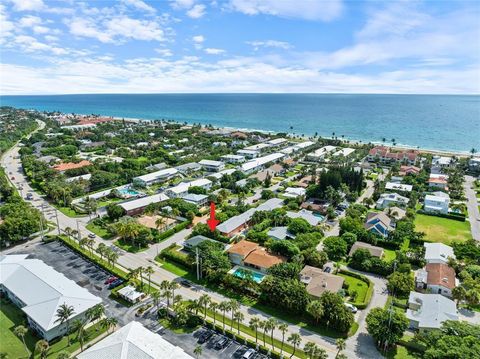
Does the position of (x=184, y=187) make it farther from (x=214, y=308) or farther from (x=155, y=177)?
(x=214, y=308)

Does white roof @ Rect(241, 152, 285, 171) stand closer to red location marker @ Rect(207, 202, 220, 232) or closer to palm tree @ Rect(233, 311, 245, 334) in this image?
red location marker @ Rect(207, 202, 220, 232)

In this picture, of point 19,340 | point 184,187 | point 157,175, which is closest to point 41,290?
point 19,340

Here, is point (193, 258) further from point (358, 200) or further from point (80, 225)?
point (358, 200)

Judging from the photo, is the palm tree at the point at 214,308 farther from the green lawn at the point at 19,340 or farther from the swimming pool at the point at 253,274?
the green lawn at the point at 19,340

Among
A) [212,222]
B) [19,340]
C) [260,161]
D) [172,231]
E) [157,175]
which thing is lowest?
[19,340]

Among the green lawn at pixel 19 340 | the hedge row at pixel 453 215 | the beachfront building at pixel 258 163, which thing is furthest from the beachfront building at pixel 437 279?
the beachfront building at pixel 258 163

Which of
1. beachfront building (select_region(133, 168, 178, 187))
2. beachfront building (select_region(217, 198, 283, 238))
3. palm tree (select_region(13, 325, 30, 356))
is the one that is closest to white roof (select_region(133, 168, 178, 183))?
beachfront building (select_region(133, 168, 178, 187))
